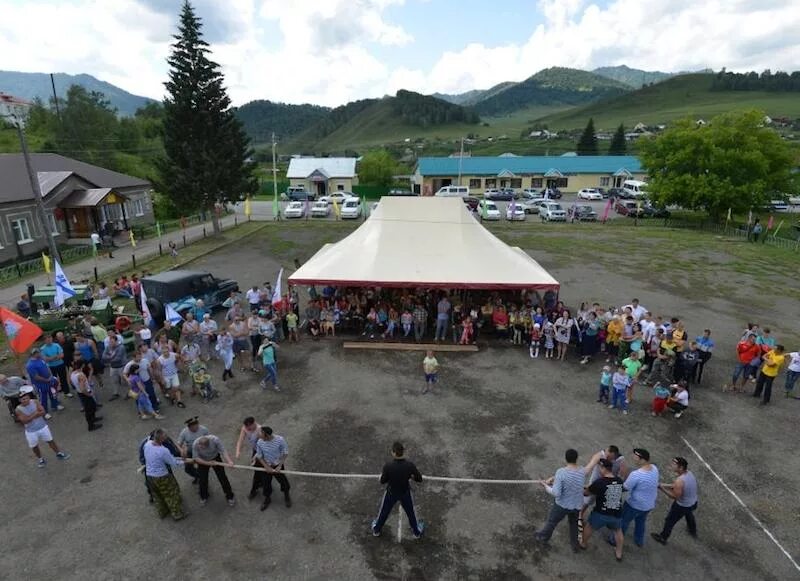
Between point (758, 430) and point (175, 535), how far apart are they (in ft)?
38.1

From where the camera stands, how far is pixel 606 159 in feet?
209

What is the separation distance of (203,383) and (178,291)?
19.7 feet

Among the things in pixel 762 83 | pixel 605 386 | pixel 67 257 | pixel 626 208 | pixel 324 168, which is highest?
pixel 762 83

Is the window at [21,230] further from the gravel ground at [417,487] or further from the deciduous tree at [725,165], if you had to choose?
the deciduous tree at [725,165]

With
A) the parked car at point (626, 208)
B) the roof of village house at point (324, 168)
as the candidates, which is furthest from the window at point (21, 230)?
the parked car at point (626, 208)

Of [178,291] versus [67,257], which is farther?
[67,257]

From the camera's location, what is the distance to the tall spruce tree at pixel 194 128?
29453mm

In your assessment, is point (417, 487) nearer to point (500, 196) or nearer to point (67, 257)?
point (67, 257)

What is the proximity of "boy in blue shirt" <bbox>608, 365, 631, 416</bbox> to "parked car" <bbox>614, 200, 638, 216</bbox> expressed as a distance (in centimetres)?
3518

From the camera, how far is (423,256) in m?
15.4

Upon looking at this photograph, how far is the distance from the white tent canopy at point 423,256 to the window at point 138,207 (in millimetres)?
25342

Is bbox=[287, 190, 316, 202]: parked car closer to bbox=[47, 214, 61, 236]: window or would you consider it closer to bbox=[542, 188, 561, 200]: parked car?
bbox=[542, 188, 561, 200]: parked car

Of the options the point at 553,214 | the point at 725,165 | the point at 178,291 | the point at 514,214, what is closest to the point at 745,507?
the point at 178,291

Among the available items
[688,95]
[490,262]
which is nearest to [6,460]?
[490,262]
